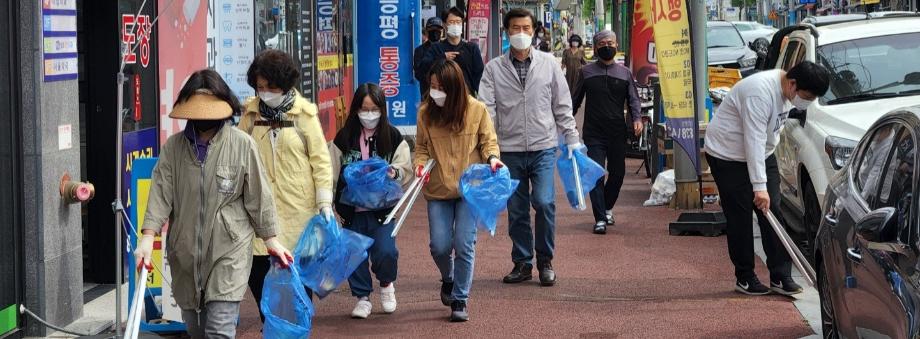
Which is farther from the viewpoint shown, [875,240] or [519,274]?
[519,274]

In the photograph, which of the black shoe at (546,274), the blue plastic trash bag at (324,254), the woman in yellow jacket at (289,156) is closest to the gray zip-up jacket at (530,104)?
the black shoe at (546,274)

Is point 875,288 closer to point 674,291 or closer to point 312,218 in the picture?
point 312,218

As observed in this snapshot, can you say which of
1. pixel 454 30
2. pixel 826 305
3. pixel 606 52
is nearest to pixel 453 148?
pixel 826 305

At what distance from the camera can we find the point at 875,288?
18.4 ft

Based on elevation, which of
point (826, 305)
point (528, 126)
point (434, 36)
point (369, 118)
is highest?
point (434, 36)

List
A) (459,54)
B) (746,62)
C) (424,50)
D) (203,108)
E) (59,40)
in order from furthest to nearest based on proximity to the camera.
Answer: (746,62)
(424,50)
(459,54)
(59,40)
(203,108)

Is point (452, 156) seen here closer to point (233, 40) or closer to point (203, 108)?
point (203, 108)

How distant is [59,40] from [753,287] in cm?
457

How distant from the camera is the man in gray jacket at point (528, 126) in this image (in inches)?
384

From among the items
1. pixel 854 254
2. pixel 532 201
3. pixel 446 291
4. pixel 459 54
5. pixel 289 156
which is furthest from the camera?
pixel 459 54

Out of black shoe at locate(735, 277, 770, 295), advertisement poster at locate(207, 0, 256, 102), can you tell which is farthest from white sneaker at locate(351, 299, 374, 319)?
advertisement poster at locate(207, 0, 256, 102)

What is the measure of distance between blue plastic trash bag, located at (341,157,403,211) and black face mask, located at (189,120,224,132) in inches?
85.5

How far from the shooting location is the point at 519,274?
10031 mm

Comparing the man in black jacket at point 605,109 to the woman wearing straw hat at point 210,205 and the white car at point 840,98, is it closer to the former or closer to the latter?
the white car at point 840,98
